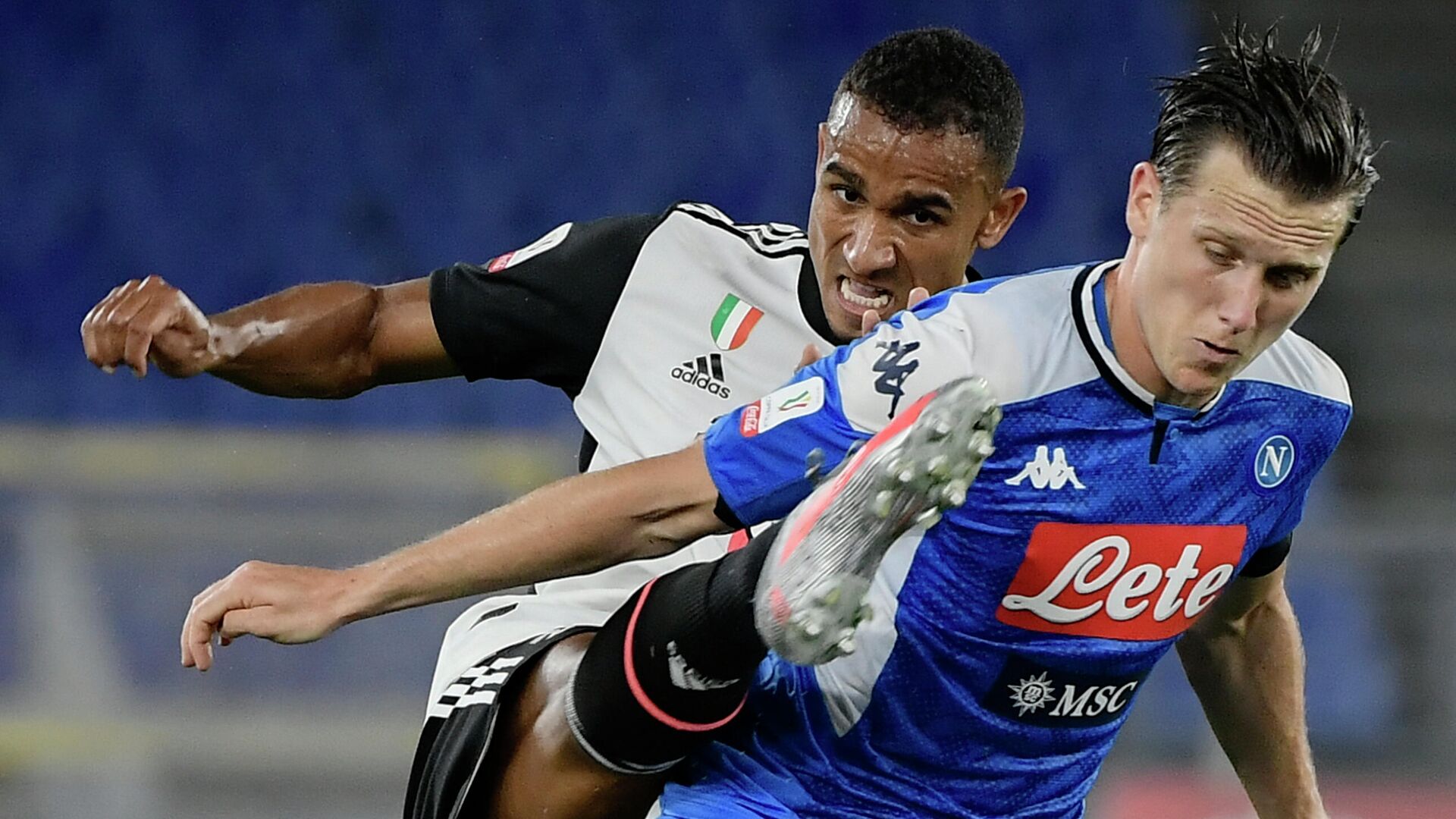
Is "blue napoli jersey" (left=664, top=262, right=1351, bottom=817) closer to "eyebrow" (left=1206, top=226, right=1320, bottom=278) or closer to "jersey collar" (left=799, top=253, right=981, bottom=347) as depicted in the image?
"eyebrow" (left=1206, top=226, right=1320, bottom=278)

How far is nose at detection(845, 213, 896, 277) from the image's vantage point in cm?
252

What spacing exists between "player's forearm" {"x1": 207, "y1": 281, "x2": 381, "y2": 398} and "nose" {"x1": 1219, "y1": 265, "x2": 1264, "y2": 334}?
4.38ft

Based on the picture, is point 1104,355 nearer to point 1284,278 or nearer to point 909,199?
point 1284,278

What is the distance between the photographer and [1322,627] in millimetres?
5367

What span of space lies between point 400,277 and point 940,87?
3.90 meters

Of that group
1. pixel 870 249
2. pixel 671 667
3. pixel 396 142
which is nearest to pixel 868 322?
pixel 870 249

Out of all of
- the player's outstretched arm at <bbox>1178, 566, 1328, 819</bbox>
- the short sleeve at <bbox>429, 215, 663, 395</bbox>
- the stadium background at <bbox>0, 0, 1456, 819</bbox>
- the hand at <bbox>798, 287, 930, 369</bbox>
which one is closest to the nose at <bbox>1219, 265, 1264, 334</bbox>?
the hand at <bbox>798, 287, 930, 369</bbox>

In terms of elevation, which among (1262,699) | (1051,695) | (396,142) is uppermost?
(396,142)

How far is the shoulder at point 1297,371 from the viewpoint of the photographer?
216 centimetres

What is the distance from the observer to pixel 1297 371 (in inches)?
86.2

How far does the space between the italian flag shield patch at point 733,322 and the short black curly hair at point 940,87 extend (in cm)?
32

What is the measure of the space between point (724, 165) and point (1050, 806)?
14.4 feet

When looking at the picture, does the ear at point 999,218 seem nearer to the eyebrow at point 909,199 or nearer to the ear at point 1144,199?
the eyebrow at point 909,199

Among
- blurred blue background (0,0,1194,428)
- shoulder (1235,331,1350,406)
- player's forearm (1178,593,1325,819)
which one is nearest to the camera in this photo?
shoulder (1235,331,1350,406)
